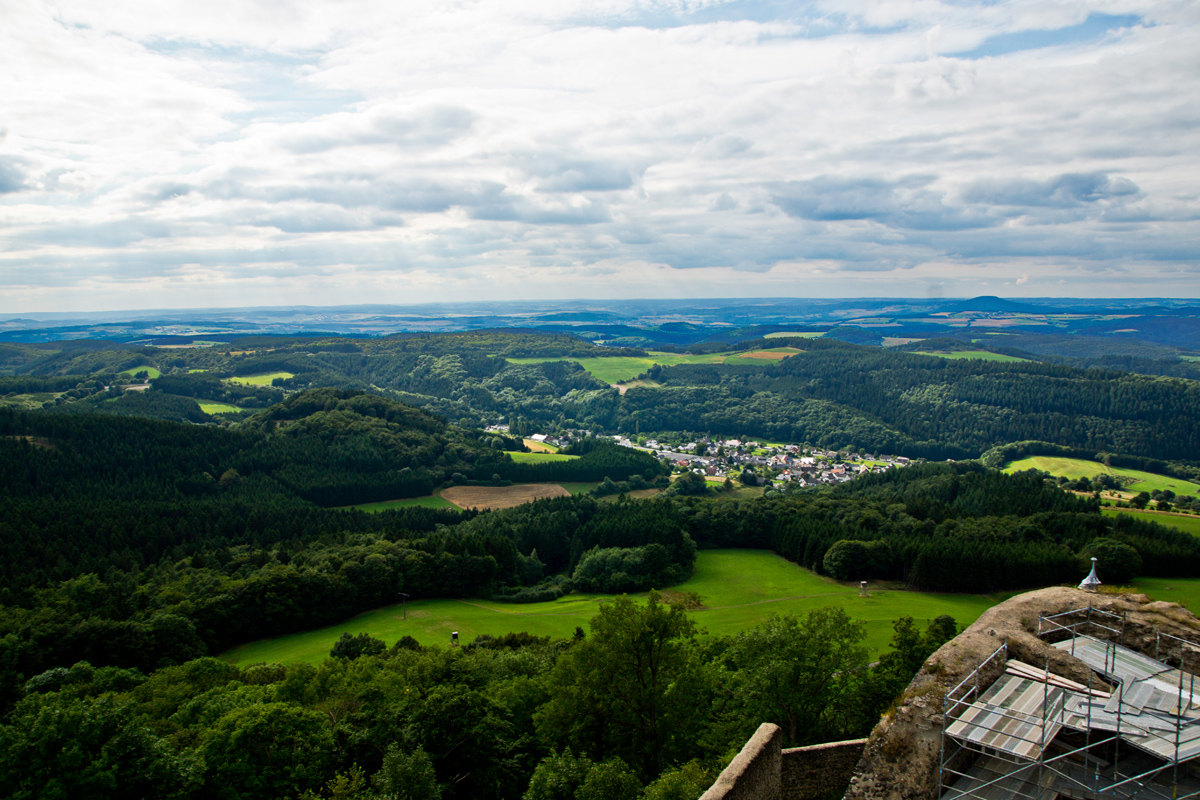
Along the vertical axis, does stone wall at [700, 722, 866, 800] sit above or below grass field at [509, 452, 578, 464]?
above

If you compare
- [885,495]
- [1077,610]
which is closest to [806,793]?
[1077,610]

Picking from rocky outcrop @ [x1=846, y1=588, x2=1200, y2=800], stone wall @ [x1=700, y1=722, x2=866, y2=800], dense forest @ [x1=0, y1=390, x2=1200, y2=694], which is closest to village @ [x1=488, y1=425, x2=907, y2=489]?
dense forest @ [x1=0, y1=390, x2=1200, y2=694]

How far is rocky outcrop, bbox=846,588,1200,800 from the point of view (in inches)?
648

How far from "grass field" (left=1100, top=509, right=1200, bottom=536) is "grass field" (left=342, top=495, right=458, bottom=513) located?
3879 inches

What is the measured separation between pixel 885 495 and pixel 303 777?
114784mm

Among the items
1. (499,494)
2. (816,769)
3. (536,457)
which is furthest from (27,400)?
(816,769)

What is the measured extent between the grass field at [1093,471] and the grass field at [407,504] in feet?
405

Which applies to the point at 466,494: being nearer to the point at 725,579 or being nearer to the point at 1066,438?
the point at 725,579

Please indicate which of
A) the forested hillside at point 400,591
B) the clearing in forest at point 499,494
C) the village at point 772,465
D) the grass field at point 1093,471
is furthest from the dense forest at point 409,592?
the village at point 772,465

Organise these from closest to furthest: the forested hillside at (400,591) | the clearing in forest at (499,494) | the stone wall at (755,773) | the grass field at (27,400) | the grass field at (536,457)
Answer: the stone wall at (755,773) < the forested hillside at (400,591) < the clearing in forest at (499,494) < the grass field at (536,457) < the grass field at (27,400)

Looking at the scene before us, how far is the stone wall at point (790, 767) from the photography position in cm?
1809

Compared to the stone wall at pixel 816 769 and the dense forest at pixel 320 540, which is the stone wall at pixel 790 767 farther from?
the dense forest at pixel 320 540

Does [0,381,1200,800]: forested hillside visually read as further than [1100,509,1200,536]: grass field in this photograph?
No

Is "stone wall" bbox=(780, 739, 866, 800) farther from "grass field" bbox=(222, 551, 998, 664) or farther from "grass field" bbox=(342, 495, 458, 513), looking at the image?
"grass field" bbox=(342, 495, 458, 513)
